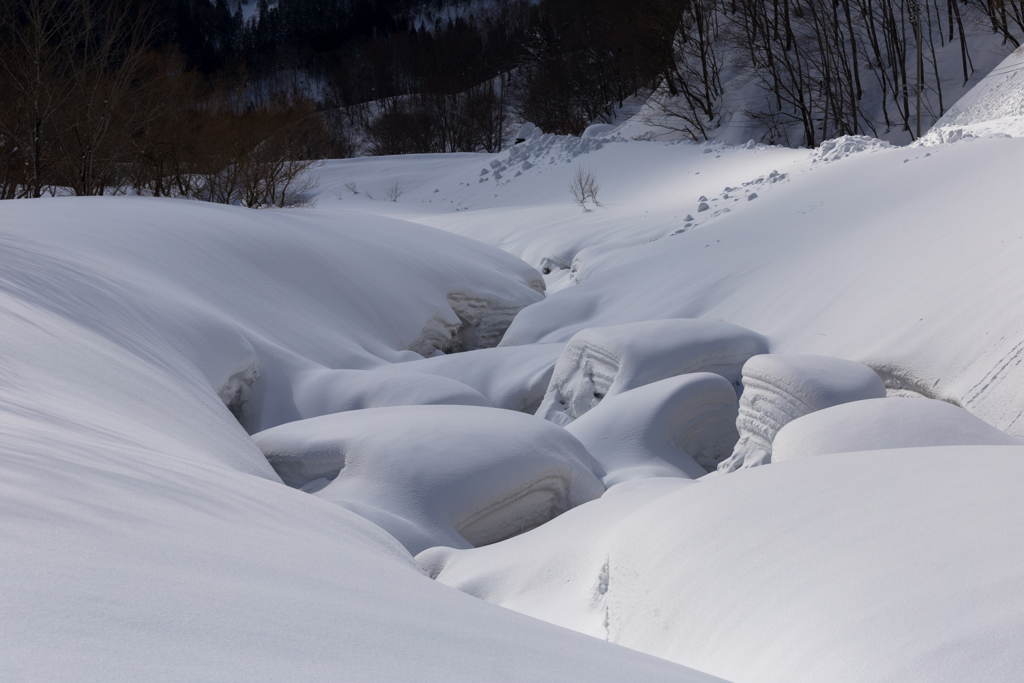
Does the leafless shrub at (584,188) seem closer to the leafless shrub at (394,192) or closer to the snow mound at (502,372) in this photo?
the leafless shrub at (394,192)

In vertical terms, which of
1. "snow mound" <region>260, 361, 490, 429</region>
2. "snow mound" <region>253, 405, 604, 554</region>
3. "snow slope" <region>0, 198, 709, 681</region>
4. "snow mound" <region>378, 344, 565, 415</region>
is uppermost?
"snow slope" <region>0, 198, 709, 681</region>

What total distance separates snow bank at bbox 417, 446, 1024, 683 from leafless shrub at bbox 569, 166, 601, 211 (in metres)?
9.36

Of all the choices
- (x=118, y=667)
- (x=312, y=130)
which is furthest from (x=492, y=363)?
(x=312, y=130)

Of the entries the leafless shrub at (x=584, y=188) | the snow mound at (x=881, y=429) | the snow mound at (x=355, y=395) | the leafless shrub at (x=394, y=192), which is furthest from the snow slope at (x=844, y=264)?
the leafless shrub at (x=394, y=192)

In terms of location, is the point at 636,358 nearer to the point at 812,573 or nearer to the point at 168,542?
the point at 812,573

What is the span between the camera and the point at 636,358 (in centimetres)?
414

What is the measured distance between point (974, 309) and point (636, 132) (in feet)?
49.1

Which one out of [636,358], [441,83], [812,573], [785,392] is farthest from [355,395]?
[441,83]

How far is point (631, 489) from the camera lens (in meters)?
2.78

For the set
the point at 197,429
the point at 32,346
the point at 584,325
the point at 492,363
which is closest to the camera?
the point at 32,346

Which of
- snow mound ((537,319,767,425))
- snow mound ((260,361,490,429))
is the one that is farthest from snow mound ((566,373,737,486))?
snow mound ((260,361,490,429))

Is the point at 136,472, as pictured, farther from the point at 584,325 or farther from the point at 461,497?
the point at 584,325

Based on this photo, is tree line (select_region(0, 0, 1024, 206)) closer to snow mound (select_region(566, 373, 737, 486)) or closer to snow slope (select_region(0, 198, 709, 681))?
snow slope (select_region(0, 198, 709, 681))

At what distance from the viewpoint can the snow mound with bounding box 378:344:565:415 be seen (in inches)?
181
